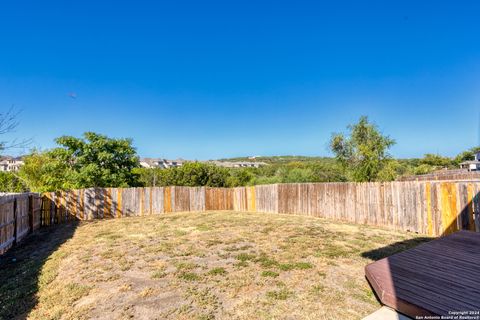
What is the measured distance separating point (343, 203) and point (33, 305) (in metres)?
9.59

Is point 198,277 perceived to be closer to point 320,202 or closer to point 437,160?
point 320,202

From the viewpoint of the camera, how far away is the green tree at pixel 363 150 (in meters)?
22.9

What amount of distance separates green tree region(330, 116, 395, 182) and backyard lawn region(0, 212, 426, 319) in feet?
57.9

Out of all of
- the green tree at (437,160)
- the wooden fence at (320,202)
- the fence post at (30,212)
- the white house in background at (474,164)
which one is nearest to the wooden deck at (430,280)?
the wooden fence at (320,202)

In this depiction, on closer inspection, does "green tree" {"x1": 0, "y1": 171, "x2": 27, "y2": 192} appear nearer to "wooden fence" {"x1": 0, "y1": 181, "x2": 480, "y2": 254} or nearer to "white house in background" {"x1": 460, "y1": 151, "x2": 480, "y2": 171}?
"wooden fence" {"x1": 0, "y1": 181, "x2": 480, "y2": 254}

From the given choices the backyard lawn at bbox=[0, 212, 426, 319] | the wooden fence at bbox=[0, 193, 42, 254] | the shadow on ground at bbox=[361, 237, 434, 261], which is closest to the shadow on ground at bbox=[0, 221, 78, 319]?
the backyard lawn at bbox=[0, 212, 426, 319]

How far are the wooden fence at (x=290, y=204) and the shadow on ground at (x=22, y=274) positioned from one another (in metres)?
0.58

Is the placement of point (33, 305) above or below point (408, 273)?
below

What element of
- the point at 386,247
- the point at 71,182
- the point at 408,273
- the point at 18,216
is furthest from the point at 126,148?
the point at 408,273

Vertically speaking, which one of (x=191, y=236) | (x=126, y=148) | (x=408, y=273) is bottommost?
(x=191, y=236)

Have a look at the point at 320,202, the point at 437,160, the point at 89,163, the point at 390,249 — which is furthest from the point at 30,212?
the point at 437,160

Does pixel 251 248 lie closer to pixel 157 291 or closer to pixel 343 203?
pixel 157 291

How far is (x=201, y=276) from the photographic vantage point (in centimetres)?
404

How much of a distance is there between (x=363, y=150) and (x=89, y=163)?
71.7ft
